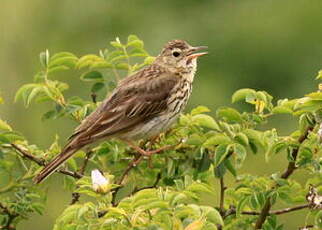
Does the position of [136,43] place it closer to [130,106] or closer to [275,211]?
[130,106]

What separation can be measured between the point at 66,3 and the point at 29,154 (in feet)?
30.1

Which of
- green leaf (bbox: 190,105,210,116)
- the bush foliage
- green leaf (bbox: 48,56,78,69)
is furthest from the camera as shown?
green leaf (bbox: 48,56,78,69)

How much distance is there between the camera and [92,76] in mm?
5555

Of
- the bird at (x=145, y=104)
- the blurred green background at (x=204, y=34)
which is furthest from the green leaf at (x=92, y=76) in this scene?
the blurred green background at (x=204, y=34)

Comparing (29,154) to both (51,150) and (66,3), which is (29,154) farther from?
(66,3)

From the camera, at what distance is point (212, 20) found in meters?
Result: 14.6

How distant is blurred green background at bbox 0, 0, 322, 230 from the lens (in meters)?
12.8

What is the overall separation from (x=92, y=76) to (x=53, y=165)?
0.65 m

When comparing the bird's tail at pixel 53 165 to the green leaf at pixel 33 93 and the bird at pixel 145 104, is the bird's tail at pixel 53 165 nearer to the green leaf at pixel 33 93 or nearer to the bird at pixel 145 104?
the bird at pixel 145 104

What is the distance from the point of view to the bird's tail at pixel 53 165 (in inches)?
199

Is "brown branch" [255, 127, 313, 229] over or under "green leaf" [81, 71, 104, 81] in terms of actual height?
under

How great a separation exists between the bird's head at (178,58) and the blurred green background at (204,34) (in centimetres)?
487

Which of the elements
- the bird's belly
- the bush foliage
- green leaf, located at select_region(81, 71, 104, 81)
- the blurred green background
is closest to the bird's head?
the bird's belly

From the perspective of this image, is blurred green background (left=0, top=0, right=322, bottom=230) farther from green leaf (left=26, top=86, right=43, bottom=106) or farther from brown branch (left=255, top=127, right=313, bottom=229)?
brown branch (left=255, top=127, right=313, bottom=229)
